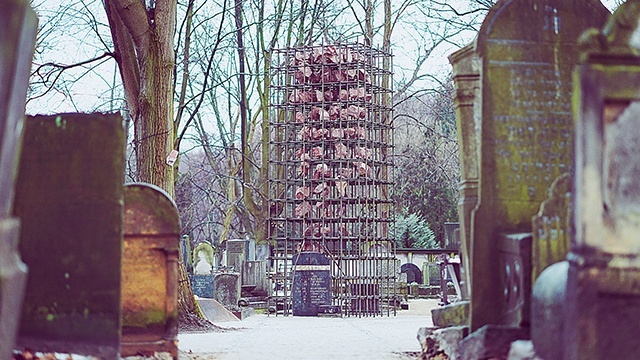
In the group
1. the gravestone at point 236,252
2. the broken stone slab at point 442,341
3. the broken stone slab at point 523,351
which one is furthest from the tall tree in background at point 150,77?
the gravestone at point 236,252

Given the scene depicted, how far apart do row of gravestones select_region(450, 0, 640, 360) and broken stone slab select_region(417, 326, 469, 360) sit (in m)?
0.41

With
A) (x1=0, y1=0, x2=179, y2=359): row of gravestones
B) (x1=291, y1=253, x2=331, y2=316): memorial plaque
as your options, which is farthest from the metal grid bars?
(x1=0, y1=0, x2=179, y2=359): row of gravestones

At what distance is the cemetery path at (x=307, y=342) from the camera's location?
10578mm

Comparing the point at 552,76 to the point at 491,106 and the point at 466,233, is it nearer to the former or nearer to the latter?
the point at 491,106

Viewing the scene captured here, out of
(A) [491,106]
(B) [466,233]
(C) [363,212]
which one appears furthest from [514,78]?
(C) [363,212]

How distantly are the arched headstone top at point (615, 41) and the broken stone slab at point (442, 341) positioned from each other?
13.0 feet

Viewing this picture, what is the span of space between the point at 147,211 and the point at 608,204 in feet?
15.4

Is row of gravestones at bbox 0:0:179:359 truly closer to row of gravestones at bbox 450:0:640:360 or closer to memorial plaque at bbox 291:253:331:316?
row of gravestones at bbox 450:0:640:360

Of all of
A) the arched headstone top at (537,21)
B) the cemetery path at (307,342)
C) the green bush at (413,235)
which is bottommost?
the cemetery path at (307,342)

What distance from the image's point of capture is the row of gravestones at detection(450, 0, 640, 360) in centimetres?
549

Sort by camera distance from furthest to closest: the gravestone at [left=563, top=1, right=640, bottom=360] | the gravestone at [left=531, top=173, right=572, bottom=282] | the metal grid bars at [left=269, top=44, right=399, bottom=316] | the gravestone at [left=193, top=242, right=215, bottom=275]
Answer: the gravestone at [left=193, top=242, right=215, bottom=275] → the metal grid bars at [left=269, top=44, right=399, bottom=316] → the gravestone at [left=531, top=173, right=572, bottom=282] → the gravestone at [left=563, top=1, right=640, bottom=360]

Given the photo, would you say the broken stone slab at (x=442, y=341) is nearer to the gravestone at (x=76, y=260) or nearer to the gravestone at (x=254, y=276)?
the gravestone at (x=76, y=260)

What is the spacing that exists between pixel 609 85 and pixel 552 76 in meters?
3.36

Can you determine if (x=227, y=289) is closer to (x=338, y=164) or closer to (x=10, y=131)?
(x=338, y=164)
